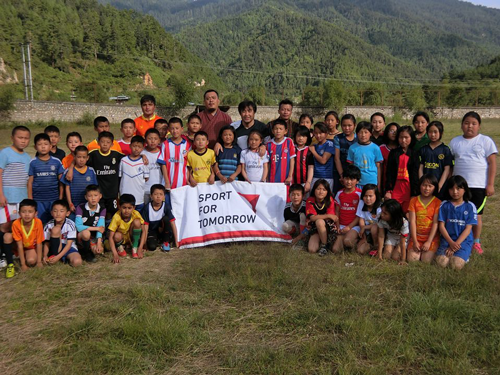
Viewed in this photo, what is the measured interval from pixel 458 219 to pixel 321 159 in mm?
1966

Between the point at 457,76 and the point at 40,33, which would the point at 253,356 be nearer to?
the point at 40,33

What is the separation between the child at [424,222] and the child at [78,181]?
431cm

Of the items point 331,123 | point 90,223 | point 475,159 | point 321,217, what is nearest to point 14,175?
point 90,223

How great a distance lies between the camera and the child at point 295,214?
559cm

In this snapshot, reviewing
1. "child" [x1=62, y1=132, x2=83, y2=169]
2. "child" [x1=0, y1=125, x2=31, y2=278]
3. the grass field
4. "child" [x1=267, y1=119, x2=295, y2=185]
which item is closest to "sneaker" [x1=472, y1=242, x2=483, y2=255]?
the grass field

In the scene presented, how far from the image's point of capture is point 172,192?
585 centimetres

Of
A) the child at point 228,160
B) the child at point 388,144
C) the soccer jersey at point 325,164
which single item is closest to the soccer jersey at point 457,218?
the child at point 388,144

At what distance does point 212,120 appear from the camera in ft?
20.5

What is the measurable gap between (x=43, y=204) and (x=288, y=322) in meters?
3.71

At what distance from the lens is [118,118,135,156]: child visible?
5855mm

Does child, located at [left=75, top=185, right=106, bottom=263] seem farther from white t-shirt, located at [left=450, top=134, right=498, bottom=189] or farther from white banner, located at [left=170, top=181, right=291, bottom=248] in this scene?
white t-shirt, located at [left=450, top=134, right=498, bottom=189]

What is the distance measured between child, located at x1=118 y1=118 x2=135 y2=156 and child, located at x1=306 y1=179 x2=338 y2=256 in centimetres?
284

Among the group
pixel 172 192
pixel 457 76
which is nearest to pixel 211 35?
pixel 457 76

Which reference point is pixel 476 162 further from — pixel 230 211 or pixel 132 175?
pixel 132 175
